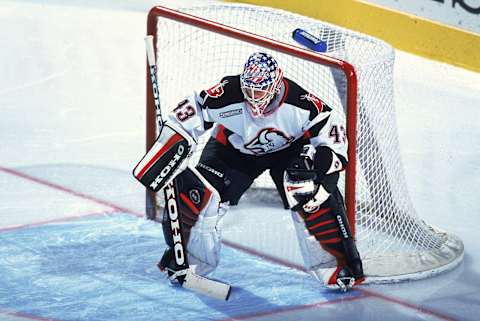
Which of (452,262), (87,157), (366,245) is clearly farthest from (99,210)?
(452,262)

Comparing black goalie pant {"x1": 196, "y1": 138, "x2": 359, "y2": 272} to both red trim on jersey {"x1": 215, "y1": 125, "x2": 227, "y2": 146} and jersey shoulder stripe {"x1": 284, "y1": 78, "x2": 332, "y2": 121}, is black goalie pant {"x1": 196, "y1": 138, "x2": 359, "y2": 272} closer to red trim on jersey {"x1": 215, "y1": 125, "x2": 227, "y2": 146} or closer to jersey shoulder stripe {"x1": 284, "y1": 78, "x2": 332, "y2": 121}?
red trim on jersey {"x1": 215, "y1": 125, "x2": 227, "y2": 146}

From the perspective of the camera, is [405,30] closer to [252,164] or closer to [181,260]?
[252,164]

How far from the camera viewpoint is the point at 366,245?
204 inches

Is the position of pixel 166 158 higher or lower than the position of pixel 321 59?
lower

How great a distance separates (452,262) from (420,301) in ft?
1.37

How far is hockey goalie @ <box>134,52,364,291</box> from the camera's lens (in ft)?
15.1

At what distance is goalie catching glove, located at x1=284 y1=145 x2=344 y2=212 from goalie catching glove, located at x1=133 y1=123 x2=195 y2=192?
44 cm

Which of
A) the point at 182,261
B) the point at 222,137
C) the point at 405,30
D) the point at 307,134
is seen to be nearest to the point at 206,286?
the point at 182,261

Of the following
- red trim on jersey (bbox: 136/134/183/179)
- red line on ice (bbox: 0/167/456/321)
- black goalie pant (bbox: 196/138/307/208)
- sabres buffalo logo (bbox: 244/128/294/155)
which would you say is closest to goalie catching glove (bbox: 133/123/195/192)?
red trim on jersey (bbox: 136/134/183/179)

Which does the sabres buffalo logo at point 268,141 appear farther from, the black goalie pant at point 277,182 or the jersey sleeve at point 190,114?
the jersey sleeve at point 190,114

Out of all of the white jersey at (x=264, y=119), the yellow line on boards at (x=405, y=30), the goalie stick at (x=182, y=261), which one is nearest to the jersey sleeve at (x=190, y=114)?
the white jersey at (x=264, y=119)

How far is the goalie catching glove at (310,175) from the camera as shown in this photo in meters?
4.56

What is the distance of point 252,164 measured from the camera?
16.0 feet

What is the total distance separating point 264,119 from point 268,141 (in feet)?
0.35
